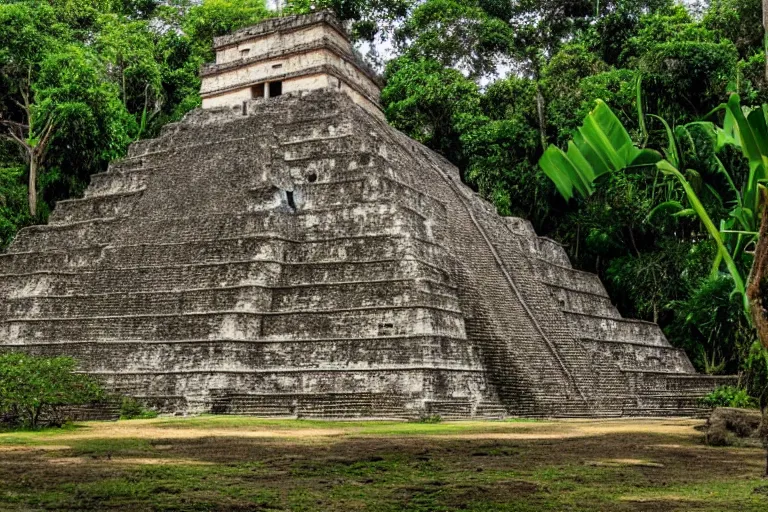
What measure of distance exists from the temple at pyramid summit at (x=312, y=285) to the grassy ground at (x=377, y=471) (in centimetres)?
341

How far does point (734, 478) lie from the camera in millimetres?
7059

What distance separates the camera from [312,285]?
658 inches

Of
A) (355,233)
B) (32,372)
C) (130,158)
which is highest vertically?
(130,158)

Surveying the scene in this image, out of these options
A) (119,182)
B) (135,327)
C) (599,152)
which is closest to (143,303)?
(135,327)

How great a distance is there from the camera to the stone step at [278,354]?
49.6ft

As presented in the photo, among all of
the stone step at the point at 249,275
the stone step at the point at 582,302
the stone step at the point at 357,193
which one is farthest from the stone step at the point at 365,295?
the stone step at the point at 582,302

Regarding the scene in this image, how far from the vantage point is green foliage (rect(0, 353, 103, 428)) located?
13031mm

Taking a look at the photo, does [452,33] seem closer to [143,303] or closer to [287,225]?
[287,225]

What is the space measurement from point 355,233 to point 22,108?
1751cm

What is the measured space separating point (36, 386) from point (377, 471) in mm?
7971

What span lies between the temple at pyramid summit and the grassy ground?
11.2 ft

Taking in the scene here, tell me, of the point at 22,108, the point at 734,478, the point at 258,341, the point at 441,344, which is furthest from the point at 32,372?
the point at 22,108

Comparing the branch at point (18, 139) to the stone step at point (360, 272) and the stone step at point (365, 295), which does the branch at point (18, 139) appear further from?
the stone step at point (365, 295)

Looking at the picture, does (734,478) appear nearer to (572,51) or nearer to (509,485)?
(509,485)
